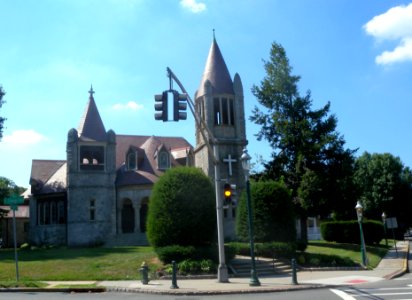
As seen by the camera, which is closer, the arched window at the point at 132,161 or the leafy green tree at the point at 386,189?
the arched window at the point at 132,161

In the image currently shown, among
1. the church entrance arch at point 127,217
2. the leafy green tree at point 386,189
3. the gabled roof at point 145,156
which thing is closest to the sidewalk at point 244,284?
the gabled roof at point 145,156

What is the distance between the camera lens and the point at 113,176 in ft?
131

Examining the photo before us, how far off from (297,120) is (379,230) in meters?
16.3

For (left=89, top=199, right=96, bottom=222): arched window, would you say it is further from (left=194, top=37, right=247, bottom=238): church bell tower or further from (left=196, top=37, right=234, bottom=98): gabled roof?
(left=196, top=37, right=234, bottom=98): gabled roof

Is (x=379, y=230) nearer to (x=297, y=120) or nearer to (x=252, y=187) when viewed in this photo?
(x=297, y=120)

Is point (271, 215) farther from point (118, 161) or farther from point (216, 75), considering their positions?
point (118, 161)

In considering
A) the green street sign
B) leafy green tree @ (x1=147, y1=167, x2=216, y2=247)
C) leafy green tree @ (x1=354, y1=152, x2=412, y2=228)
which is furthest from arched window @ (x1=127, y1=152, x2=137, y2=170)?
leafy green tree @ (x1=354, y1=152, x2=412, y2=228)

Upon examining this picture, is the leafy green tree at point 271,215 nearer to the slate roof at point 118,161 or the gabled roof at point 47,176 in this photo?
the slate roof at point 118,161

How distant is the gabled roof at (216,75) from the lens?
39.9 metres

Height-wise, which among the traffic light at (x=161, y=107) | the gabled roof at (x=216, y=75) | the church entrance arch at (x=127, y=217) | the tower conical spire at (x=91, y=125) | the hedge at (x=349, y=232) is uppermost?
the gabled roof at (x=216, y=75)

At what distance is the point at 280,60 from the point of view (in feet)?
147

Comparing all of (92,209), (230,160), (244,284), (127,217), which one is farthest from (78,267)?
(230,160)

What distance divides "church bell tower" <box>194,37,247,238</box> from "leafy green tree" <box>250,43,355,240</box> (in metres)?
4.09

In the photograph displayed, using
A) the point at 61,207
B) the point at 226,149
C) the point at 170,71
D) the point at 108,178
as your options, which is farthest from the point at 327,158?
the point at 170,71
